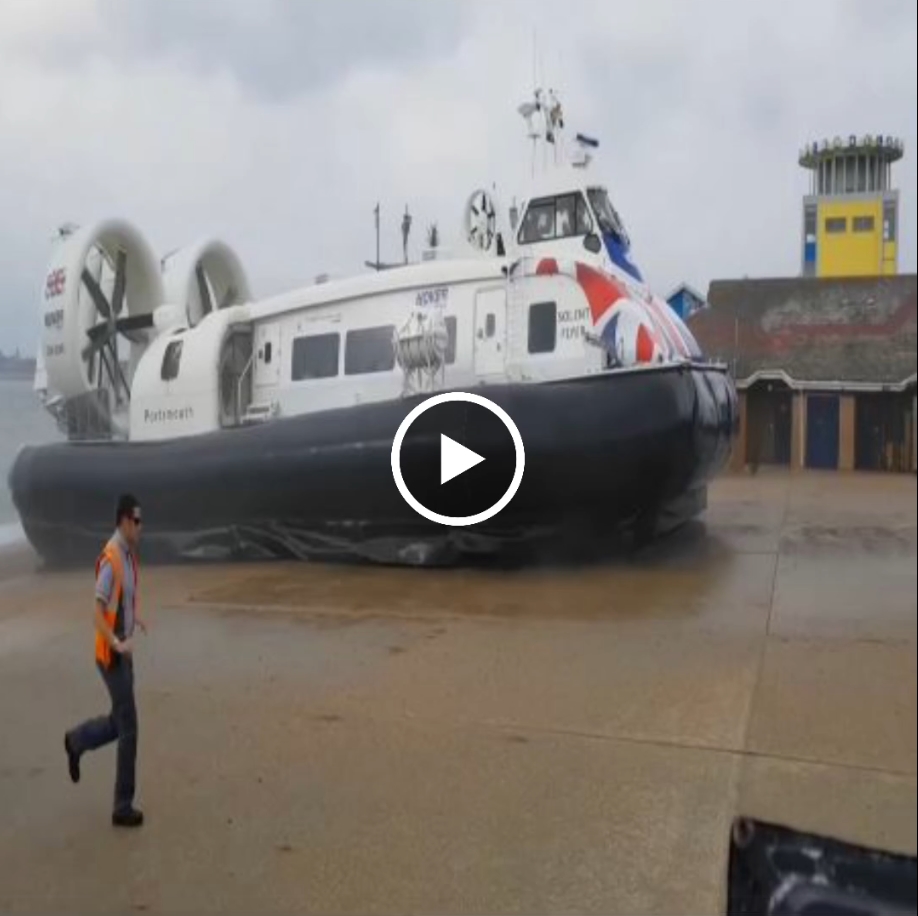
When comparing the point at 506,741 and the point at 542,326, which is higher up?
the point at 542,326

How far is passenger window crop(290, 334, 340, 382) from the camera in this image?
5250mm

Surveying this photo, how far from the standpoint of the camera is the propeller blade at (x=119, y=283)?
555cm

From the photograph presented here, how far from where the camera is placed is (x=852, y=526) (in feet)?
2.69

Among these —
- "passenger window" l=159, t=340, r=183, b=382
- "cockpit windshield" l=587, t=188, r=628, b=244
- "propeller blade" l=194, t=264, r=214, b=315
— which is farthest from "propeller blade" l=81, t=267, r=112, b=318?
"cockpit windshield" l=587, t=188, r=628, b=244

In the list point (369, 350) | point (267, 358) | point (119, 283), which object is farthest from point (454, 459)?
point (119, 283)

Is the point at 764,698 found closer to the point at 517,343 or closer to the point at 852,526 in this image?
the point at 852,526

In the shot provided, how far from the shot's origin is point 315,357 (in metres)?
5.33

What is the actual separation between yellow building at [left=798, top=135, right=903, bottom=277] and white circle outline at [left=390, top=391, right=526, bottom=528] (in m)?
2.95

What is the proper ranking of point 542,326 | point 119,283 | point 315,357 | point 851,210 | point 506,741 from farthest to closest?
point 119,283, point 315,357, point 542,326, point 506,741, point 851,210

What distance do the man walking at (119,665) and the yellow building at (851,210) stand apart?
139 centimetres

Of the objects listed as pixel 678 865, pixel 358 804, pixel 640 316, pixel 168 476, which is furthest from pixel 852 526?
pixel 168 476

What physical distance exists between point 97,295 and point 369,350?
1.67m

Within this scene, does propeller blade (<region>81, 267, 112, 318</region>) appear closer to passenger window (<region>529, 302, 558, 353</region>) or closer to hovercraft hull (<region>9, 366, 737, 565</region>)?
hovercraft hull (<region>9, 366, 737, 565</region>)

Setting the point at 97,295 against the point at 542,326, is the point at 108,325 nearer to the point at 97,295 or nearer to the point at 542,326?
the point at 97,295
